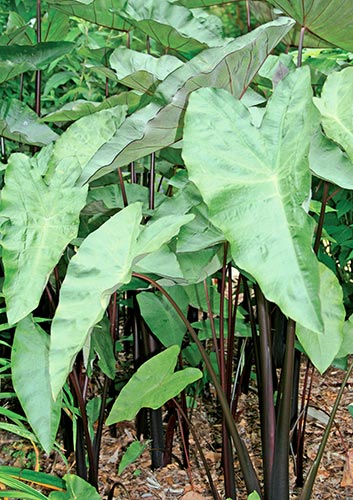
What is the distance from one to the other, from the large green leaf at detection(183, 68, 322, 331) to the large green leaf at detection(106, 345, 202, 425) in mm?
276

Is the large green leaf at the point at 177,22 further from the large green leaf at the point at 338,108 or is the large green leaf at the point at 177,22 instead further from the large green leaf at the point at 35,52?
the large green leaf at the point at 338,108

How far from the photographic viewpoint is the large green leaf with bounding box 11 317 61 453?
0.81 metres

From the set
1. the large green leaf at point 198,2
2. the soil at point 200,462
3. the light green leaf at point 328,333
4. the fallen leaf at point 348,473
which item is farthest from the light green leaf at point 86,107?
the fallen leaf at point 348,473

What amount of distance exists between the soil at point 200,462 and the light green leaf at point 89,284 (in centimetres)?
56

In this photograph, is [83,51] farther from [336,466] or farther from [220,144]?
[336,466]

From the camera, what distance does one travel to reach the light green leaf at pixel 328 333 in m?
0.79

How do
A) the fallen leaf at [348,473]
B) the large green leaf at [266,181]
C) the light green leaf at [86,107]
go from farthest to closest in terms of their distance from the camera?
the fallen leaf at [348,473], the light green leaf at [86,107], the large green leaf at [266,181]

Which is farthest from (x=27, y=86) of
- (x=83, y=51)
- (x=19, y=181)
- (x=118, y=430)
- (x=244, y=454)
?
(x=244, y=454)

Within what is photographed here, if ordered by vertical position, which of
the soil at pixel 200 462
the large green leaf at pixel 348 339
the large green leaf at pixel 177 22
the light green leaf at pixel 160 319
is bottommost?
the soil at pixel 200 462

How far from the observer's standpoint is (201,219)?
2.84 ft

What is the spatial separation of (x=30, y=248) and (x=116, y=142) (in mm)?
177

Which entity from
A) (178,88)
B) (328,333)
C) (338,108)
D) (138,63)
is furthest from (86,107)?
(328,333)

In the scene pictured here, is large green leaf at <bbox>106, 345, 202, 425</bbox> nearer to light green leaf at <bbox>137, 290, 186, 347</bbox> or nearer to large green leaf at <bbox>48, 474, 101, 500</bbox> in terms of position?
large green leaf at <bbox>48, 474, 101, 500</bbox>

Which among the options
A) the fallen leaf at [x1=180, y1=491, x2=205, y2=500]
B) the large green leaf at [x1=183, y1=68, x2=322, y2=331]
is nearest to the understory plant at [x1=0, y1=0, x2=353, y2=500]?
the large green leaf at [x1=183, y1=68, x2=322, y2=331]
